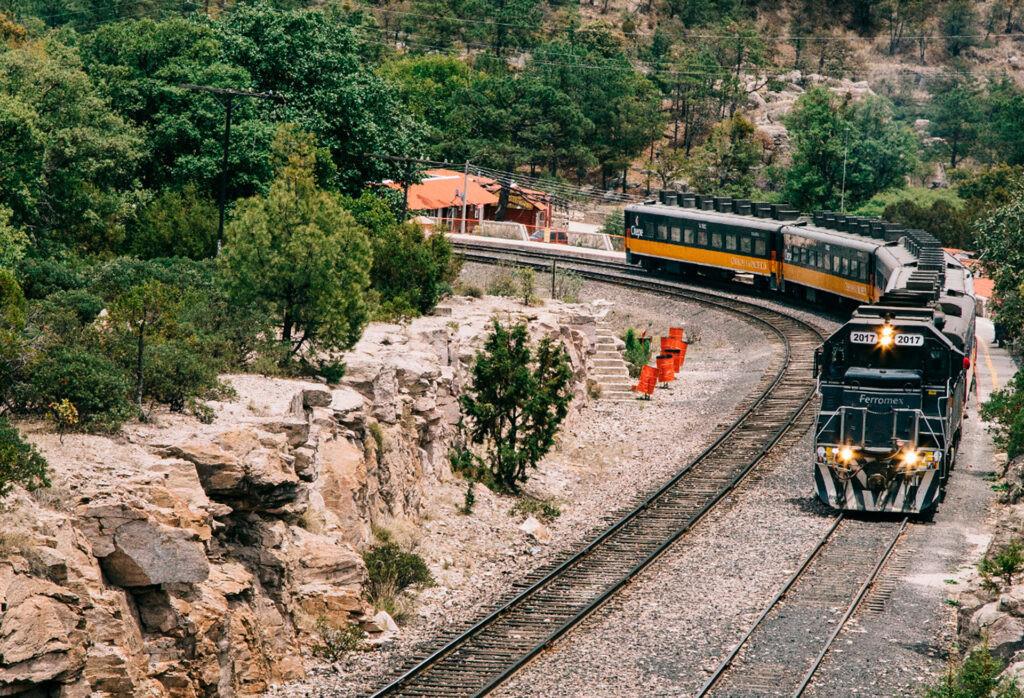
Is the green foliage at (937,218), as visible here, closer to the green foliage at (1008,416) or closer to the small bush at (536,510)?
the green foliage at (1008,416)

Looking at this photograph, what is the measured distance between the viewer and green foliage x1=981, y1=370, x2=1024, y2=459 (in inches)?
1297

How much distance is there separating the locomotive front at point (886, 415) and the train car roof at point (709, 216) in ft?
89.5

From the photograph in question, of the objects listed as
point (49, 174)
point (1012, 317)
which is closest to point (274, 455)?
point (49, 174)

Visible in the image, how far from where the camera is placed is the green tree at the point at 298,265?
29.0 metres

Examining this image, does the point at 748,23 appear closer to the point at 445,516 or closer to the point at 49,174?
the point at 49,174

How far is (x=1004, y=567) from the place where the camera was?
23.4 meters

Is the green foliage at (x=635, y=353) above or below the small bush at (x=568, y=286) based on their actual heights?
below

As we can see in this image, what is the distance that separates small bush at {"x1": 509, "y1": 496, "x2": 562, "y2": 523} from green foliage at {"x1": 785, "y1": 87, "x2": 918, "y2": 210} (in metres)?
65.4

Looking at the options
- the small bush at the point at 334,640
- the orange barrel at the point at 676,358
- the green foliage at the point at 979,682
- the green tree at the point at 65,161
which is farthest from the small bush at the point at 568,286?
the green foliage at the point at 979,682

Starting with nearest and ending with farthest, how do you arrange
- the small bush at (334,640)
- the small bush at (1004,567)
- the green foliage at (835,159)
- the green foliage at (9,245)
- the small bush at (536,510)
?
the small bush at (334,640) < the small bush at (1004,567) < the small bush at (536,510) < the green foliage at (9,245) < the green foliage at (835,159)

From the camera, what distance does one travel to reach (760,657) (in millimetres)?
22297

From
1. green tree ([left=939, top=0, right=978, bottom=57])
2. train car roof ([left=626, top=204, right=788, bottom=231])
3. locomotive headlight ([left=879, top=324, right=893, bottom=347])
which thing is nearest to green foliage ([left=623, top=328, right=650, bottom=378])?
train car roof ([left=626, top=204, right=788, bottom=231])

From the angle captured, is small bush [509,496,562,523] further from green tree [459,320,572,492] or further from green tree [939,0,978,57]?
green tree [939,0,978,57]

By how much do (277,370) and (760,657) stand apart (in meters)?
11.2
